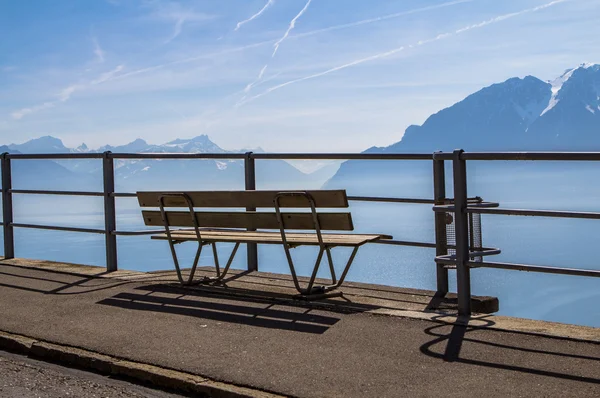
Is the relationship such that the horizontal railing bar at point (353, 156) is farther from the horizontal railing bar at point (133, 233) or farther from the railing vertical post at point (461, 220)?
the horizontal railing bar at point (133, 233)

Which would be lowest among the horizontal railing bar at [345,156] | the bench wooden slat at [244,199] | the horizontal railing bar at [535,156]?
the bench wooden slat at [244,199]

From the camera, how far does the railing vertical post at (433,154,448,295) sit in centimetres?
784

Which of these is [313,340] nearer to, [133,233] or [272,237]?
[272,237]

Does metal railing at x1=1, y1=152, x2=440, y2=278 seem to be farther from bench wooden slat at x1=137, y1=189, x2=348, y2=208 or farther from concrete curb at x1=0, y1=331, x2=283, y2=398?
concrete curb at x1=0, y1=331, x2=283, y2=398

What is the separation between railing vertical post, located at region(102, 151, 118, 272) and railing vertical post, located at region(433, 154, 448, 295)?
3.84m

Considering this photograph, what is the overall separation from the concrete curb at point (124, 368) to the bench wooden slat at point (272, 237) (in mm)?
2398

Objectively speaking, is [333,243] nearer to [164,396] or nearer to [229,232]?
[229,232]

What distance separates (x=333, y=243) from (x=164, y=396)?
2.75 meters

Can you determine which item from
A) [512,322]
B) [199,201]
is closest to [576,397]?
[512,322]

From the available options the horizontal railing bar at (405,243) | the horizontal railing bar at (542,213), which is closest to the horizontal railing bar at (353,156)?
the horizontal railing bar at (542,213)

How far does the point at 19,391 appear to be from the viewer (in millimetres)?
5168

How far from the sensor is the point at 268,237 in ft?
26.7

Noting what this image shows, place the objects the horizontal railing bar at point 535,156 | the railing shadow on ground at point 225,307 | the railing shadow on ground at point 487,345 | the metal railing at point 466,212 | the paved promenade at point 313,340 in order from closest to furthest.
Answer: the paved promenade at point 313,340 → the railing shadow on ground at point 487,345 → the horizontal railing bar at point 535,156 → the metal railing at point 466,212 → the railing shadow on ground at point 225,307

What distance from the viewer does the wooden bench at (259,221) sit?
7.34 meters
